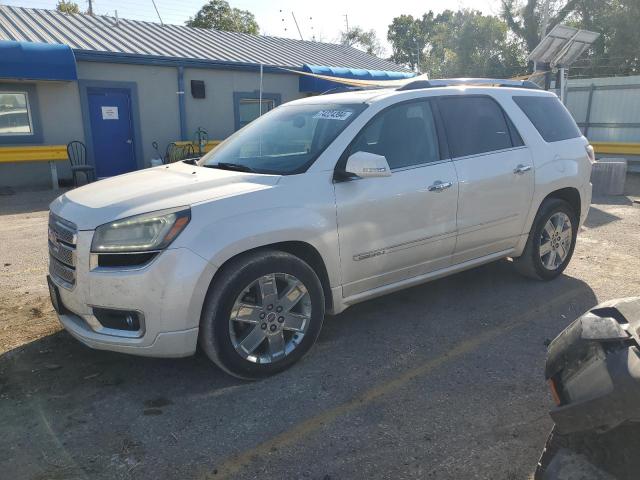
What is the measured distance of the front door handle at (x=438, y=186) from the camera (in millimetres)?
4004

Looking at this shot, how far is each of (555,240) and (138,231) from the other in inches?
157

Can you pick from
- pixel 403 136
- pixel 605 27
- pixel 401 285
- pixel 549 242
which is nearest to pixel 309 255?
pixel 401 285

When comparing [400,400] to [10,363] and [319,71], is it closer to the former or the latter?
[10,363]

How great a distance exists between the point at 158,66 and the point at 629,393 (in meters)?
13.5

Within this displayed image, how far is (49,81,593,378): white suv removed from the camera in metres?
3.06

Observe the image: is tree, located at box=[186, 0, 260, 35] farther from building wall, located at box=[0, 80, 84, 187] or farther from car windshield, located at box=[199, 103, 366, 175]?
car windshield, located at box=[199, 103, 366, 175]

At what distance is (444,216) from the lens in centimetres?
412

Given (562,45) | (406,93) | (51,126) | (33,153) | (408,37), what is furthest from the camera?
(408,37)

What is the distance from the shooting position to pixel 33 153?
11.5 metres

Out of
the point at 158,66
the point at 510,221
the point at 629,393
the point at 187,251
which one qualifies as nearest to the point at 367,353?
the point at 187,251

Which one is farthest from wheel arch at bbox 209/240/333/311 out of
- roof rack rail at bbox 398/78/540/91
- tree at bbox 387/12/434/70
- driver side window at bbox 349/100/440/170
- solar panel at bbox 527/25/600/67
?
tree at bbox 387/12/434/70

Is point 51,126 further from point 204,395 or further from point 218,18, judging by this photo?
point 218,18

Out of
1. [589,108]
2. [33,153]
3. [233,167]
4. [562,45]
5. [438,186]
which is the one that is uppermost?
[562,45]

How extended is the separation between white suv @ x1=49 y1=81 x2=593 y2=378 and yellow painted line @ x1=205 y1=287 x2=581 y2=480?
1.86ft
